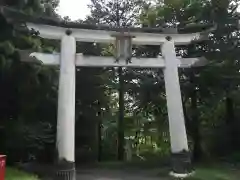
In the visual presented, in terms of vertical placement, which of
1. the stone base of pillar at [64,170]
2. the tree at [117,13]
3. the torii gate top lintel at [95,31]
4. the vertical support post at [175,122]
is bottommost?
the stone base of pillar at [64,170]

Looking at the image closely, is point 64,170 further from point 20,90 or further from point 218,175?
point 218,175

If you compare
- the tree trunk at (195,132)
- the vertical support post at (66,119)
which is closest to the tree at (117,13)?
the tree trunk at (195,132)

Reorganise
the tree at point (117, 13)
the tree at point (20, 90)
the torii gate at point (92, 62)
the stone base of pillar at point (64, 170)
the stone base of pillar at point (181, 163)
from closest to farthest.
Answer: the stone base of pillar at point (64, 170)
the torii gate at point (92, 62)
the tree at point (20, 90)
the stone base of pillar at point (181, 163)
the tree at point (117, 13)

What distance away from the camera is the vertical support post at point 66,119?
11979 millimetres

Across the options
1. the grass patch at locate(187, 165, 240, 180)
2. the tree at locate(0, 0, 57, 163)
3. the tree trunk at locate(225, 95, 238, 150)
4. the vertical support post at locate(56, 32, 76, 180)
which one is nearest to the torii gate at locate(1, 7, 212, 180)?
the vertical support post at locate(56, 32, 76, 180)

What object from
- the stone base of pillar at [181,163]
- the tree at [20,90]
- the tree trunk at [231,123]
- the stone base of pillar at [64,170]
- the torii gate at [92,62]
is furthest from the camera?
the tree trunk at [231,123]

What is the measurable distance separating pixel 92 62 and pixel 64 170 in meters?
4.22

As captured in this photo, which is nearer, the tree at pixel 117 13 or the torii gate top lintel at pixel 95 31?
the torii gate top lintel at pixel 95 31

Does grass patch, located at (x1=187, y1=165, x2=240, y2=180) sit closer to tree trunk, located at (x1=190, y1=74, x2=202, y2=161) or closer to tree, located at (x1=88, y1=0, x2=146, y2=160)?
tree trunk, located at (x1=190, y1=74, x2=202, y2=161)

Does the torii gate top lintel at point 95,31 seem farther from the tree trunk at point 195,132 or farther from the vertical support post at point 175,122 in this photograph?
the tree trunk at point 195,132

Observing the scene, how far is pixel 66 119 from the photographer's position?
12219mm

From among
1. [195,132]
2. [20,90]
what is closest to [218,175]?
[195,132]

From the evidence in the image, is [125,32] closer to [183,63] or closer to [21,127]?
[183,63]

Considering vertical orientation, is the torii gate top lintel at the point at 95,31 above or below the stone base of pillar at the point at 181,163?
above
